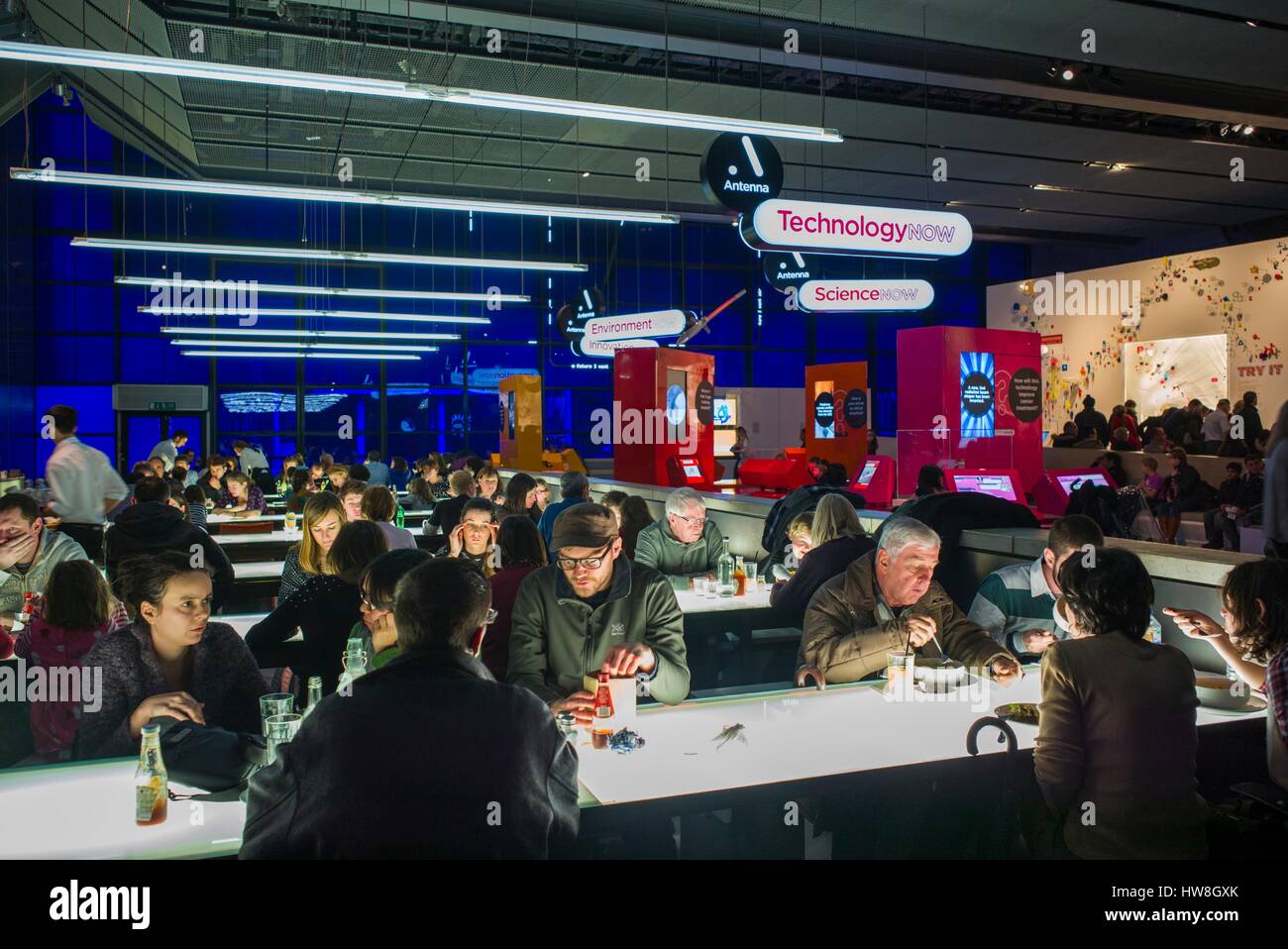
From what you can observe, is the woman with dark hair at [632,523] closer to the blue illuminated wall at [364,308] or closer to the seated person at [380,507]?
the seated person at [380,507]

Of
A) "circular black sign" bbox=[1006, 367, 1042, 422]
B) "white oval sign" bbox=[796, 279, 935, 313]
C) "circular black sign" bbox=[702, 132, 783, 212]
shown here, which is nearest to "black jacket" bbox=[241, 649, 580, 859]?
"circular black sign" bbox=[702, 132, 783, 212]

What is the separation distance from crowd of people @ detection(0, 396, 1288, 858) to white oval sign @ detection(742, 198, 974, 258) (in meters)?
2.44

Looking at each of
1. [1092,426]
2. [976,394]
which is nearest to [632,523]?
[976,394]

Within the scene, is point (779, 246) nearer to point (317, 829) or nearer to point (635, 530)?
point (635, 530)

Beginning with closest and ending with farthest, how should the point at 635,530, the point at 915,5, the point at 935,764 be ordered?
the point at 935,764, the point at 635,530, the point at 915,5

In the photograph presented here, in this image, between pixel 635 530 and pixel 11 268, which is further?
pixel 11 268

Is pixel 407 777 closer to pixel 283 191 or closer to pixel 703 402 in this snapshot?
pixel 283 191

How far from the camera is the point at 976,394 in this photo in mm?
9711

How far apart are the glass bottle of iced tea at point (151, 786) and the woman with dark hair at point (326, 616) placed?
1579mm

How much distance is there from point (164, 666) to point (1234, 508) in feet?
32.5

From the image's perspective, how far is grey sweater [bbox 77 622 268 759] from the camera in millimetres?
2840
